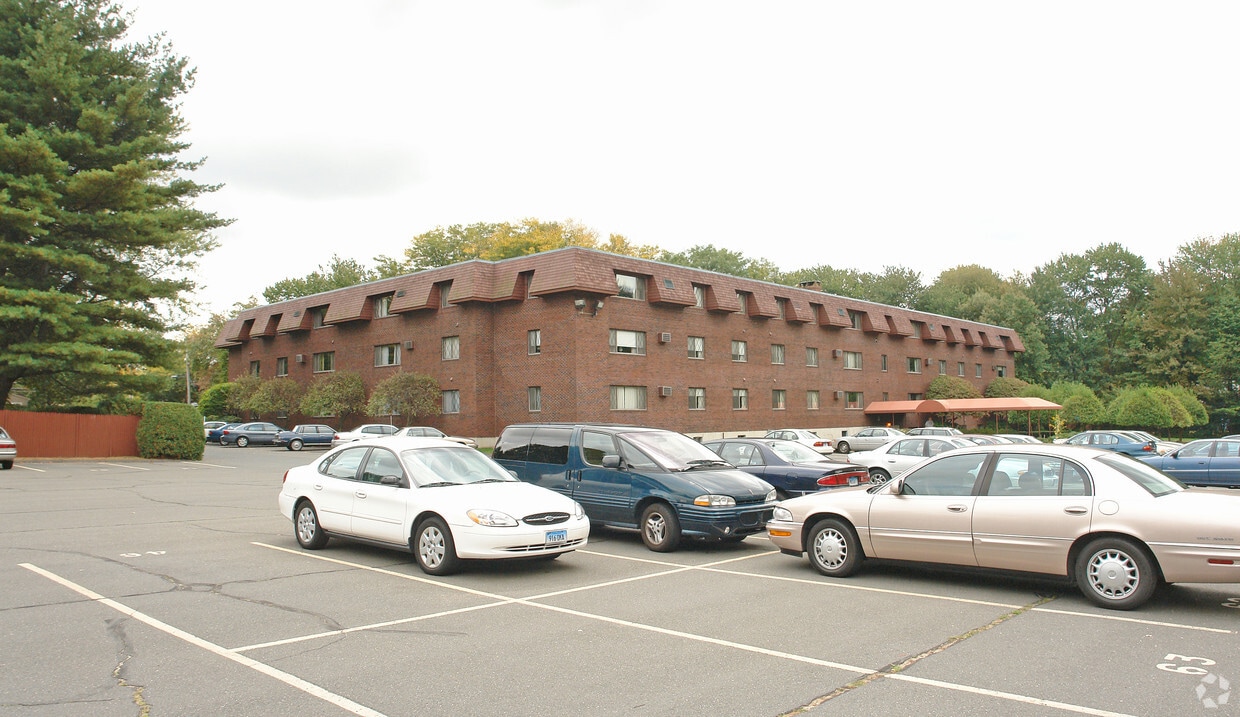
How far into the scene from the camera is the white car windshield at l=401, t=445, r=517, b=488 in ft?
32.8

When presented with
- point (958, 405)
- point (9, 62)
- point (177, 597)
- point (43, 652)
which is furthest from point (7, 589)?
point (958, 405)

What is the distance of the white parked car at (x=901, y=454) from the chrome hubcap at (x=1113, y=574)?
12.4m

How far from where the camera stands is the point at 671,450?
41.0ft

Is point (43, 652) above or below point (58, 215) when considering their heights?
below

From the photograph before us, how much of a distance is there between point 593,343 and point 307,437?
1763 centimetres

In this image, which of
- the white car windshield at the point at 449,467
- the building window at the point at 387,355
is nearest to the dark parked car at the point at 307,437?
the building window at the point at 387,355

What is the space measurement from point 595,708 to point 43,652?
437 cm

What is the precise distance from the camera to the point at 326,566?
10062 millimetres

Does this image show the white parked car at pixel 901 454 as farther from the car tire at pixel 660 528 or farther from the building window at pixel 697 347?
the building window at pixel 697 347

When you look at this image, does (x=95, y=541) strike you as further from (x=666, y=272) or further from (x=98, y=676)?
(x=666, y=272)

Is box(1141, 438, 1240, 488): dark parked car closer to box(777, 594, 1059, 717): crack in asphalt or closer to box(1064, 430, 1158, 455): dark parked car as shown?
box(1064, 430, 1158, 455): dark parked car

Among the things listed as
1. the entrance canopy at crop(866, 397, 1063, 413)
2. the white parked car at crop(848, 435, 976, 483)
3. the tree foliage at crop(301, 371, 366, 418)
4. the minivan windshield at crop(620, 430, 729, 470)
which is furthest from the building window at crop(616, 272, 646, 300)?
the minivan windshield at crop(620, 430, 729, 470)

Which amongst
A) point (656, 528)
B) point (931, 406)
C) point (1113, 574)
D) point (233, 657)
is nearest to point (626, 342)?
point (931, 406)

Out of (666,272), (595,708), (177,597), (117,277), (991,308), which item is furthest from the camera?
(991,308)
